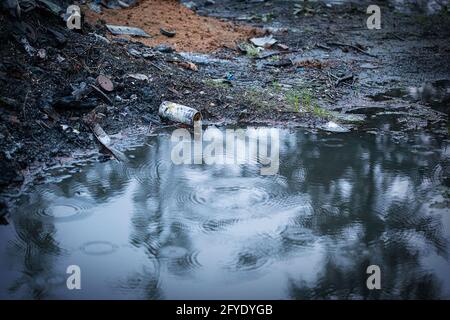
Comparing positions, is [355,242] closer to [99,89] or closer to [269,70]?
[99,89]

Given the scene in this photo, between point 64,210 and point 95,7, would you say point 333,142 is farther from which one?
point 95,7

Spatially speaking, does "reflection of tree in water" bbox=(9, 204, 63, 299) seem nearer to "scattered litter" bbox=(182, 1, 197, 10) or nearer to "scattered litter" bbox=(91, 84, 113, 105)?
"scattered litter" bbox=(91, 84, 113, 105)

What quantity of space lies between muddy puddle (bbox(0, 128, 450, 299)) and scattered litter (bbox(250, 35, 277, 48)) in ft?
20.2

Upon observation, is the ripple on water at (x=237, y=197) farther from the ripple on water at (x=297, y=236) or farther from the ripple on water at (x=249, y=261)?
the ripple on water at (x=249, y=261)

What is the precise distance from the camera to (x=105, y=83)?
24.0 ft

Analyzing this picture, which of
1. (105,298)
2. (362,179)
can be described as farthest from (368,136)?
(105,298)

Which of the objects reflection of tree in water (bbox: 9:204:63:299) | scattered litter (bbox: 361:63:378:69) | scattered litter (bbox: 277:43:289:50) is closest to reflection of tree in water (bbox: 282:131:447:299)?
reflection of tree in water (bbox: 9:204:63:299)

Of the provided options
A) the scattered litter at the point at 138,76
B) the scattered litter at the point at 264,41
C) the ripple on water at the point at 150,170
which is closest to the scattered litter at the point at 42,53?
the scattered litter at the point at 138,76

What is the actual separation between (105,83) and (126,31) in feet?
14.5

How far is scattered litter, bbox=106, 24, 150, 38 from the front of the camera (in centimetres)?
1105

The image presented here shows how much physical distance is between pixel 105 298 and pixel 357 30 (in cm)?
1277

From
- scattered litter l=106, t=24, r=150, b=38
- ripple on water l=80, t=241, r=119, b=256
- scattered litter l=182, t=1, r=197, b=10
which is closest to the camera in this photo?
ripple on water l=80, t=241, r=119, b=256

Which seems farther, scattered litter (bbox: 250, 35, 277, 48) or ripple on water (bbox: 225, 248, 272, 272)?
scattered litter (bbox: 250, 35, 277, 48)

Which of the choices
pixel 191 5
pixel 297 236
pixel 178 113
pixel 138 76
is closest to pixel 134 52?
pixel 138 76
